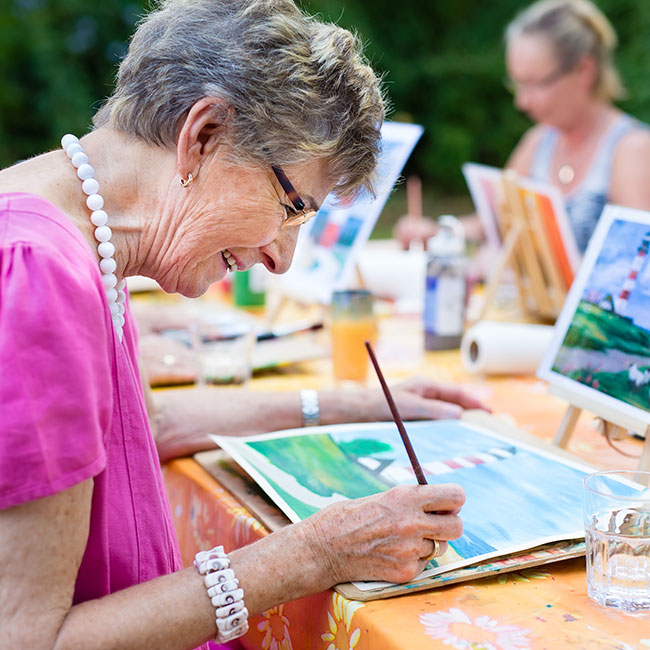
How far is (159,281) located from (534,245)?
1540mm

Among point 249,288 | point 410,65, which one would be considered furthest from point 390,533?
point 410,65

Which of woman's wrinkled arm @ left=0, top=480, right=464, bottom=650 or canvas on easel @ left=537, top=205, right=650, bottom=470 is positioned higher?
canvas on easel @ left=537, top=205, right=650, bottom=470

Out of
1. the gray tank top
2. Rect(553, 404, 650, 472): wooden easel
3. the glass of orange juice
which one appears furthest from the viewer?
the gray tank top

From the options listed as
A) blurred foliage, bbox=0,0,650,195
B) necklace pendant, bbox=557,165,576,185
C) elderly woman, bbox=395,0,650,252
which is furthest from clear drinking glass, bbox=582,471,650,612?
blurred foliage, bbox=0,0,650,195

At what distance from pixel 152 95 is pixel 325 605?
2.06ft

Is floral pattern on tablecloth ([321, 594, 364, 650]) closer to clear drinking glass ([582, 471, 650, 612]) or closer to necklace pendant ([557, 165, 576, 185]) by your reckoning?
clear drinking glass ([582, 471, 650, 612])

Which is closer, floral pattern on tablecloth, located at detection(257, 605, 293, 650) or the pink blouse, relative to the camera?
the pink blouse

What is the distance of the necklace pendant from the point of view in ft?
10.3

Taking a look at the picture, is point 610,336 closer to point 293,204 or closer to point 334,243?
point 293,204

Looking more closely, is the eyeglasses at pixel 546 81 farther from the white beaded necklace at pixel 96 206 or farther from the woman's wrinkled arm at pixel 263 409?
the white beaded necklace at pixel 96 206

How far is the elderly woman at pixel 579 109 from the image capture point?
290 centimetres

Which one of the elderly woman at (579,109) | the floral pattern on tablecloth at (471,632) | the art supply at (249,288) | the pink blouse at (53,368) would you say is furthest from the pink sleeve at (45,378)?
the elderly woman at (579,109)

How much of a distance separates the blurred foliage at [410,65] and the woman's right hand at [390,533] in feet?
23.8

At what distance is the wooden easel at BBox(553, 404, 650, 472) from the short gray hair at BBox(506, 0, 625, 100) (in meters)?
2.05
